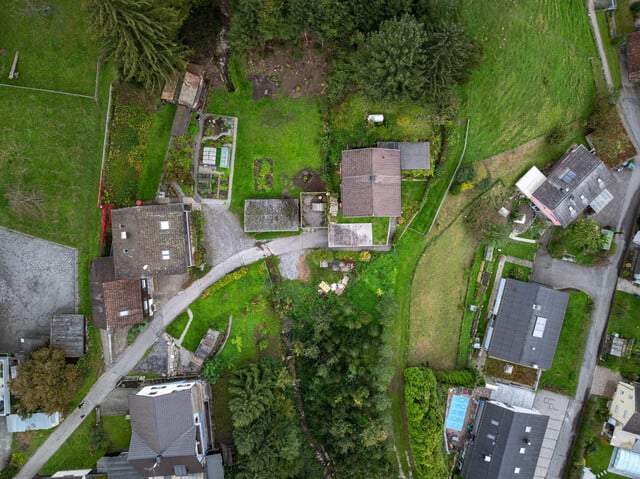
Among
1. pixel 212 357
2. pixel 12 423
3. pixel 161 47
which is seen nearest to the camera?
pixel 161 47

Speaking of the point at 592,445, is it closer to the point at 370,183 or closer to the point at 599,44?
the point at 370,183

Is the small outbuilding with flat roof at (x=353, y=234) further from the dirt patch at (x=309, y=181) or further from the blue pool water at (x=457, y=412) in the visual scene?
the blue pool water at (x=457, y=412)

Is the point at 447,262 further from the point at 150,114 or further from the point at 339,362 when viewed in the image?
the point at 150,114

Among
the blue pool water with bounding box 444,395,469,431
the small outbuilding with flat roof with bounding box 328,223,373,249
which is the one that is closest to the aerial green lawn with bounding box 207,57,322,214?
the small outbuilding with flat roof with bounding box 328,223,373,249

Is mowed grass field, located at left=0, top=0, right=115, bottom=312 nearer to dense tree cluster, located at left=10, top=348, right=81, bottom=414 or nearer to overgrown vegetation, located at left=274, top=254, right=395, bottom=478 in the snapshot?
dense tree cluster, located at left=10, top=348, right=81, bottom=414

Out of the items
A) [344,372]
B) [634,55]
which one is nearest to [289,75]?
[344,372]

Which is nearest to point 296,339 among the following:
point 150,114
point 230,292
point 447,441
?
point 230,292

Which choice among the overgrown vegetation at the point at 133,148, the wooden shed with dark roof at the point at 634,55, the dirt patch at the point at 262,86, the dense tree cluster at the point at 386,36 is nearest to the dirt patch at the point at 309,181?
the dirt patch at the point at 262,86
